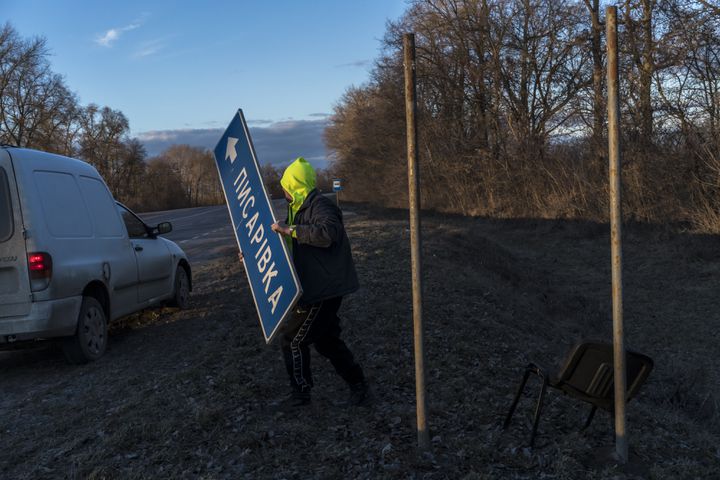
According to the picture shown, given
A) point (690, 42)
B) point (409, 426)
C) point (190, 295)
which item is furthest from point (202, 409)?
point (690, 42)

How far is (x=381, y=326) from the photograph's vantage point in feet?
21.2

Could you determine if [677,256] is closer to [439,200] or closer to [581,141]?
[581,141]

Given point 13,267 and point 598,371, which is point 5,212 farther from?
point 598,371

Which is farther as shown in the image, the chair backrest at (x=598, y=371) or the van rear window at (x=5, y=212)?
the van rear window at (x=5, y=212)

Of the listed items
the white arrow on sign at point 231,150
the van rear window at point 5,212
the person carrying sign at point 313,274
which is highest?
the white arrow on sign at point 231,150

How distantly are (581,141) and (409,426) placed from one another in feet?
62.1

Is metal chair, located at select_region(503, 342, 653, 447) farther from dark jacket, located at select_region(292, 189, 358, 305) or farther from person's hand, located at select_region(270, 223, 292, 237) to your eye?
person's hand, located at select_region(270, 223, 292, 237)

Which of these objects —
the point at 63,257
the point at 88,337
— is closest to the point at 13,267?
the point at 63,257

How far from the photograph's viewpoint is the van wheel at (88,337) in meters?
5.75

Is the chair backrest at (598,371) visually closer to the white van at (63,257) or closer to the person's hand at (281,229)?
the person's hand at (281,229)

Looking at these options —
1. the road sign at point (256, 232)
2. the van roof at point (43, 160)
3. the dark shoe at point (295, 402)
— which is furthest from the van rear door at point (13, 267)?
the dark shoe at point (295, 402)

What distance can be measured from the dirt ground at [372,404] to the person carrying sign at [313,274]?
0.35m

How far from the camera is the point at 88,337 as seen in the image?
233 inches

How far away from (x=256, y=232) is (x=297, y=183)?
450 mm
